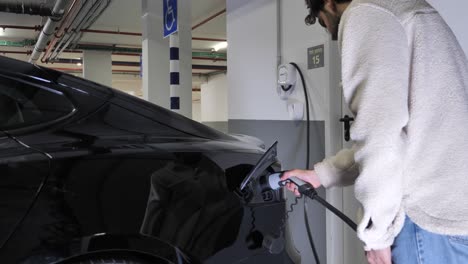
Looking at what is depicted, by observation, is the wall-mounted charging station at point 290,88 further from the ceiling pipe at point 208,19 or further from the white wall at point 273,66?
the ceiling pipe at point 208,19

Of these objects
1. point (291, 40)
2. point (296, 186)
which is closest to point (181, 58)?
point (291, 40)

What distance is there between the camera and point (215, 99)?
60.4 ft

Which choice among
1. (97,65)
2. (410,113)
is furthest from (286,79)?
(97,65)

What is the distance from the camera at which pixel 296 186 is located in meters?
1.31

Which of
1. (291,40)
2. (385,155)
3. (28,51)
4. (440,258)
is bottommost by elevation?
(440,258)

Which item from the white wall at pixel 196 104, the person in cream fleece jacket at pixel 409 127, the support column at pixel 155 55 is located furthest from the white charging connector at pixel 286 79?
the white wall at pixel 196 104

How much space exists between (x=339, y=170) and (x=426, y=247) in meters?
0.32

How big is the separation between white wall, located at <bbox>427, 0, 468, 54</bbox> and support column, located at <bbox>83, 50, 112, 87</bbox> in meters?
11.7

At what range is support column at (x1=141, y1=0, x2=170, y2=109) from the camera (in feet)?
20.7

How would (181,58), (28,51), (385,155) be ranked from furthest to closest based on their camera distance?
(28,51), (181,58), (385,155)

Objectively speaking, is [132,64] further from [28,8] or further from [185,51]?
[185,51]

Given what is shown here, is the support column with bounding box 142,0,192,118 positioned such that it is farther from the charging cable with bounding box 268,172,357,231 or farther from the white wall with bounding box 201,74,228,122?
the white wall with bounding box 201,74,228,122

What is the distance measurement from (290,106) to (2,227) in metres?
2.12

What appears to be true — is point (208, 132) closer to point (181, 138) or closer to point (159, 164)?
point (181, 138)
